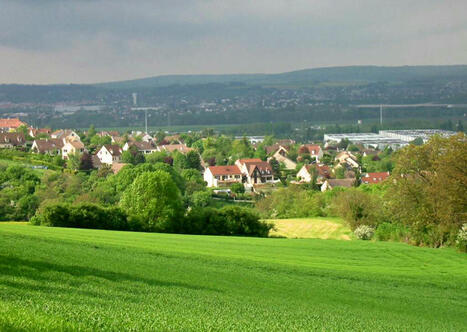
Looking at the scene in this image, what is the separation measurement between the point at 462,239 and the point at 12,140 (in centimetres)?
9665

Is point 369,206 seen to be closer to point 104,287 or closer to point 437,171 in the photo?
point 437,171

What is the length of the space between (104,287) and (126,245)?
9596 millimetres

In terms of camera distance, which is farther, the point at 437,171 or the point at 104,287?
the point at 437,171

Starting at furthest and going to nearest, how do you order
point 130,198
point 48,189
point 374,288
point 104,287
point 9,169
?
point 9,169 < point 48,189 < point 130,198 < point 374,288 < point 104,287

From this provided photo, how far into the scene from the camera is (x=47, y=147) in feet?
378

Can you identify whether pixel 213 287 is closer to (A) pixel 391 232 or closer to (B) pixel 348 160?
(A) pixel 391 232

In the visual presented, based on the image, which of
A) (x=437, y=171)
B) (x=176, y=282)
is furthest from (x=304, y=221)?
(x=176, y=282)

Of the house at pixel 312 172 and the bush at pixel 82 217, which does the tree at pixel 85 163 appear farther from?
the bush at pixel 82 217

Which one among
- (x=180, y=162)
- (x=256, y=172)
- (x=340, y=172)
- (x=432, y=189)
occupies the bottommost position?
(x=340, y=172)

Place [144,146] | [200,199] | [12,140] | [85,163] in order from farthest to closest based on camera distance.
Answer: [144,146]
[12,140]
[85,163]
[200,199]

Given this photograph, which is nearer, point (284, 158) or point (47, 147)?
point (47, 147)

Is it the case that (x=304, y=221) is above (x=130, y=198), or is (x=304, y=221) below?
below

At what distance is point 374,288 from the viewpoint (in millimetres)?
24250

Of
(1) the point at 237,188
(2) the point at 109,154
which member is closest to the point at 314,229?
(1) the point at 237,188
